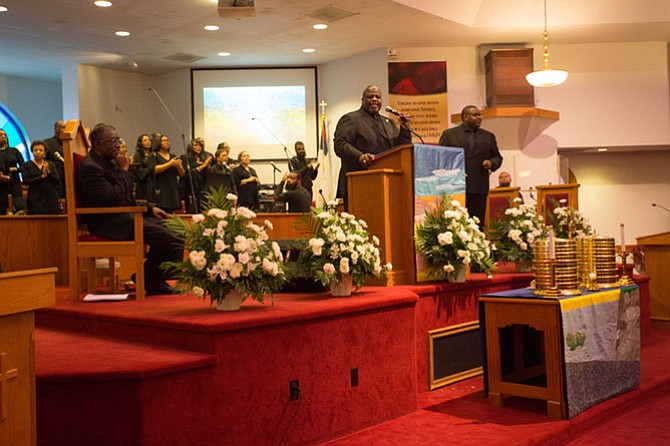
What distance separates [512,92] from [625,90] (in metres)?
2.04

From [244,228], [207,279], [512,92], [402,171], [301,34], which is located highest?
[301,34]

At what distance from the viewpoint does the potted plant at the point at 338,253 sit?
149 inches

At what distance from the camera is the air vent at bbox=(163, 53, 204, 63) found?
11.9 meters

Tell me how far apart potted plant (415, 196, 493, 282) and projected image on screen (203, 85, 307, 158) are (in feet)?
27.8

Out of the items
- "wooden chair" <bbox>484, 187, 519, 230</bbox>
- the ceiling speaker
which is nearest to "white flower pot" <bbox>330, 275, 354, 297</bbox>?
"wooden chair" <bbox>484, 187, 519, 230</bbox>

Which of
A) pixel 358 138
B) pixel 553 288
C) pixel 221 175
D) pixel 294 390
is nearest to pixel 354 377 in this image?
pixel 294 390

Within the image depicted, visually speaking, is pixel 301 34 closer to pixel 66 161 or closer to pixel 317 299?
pixel 66 161

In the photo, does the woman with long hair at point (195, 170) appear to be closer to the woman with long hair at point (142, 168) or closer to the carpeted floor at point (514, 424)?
the woman with long hair at point (142, 168)

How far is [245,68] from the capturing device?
12.9 m

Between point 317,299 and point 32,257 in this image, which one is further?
point 32,257

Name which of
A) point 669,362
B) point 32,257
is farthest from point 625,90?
point 32,257

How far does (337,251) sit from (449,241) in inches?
37.2

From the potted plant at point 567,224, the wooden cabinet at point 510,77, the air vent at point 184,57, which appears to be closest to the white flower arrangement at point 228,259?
the potted plant at point 567,224

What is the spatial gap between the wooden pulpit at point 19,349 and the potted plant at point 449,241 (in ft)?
9.10
